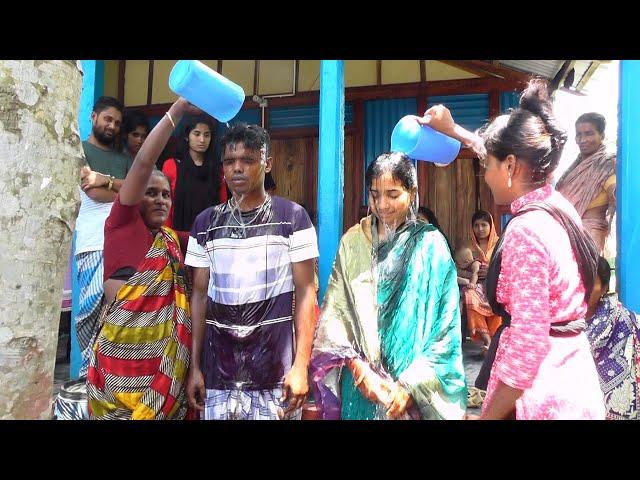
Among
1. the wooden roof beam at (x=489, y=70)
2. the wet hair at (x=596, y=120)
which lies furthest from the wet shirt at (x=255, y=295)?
the wooden roof beam at (x=489, y=70)

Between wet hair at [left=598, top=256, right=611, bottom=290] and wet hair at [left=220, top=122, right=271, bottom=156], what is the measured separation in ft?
4.95

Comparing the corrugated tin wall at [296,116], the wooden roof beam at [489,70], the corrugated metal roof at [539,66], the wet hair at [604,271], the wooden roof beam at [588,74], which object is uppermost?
the wooden roof beam at [489,70]

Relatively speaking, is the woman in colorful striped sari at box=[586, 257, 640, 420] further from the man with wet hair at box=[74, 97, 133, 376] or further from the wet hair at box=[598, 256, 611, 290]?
the man with wet hair at box=[74, 97, 133, 376]

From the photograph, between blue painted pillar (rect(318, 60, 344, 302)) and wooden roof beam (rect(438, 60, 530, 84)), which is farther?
wooden roof beam (rect(438, 60, 530, 84))

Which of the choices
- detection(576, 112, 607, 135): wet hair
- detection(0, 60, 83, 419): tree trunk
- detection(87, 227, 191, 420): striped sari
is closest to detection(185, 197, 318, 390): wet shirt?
detection(87, 227, 191, 420): striped sari

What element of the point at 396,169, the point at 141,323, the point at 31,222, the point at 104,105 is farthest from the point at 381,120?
the point at 31,222

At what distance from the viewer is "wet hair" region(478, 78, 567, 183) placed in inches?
86.6

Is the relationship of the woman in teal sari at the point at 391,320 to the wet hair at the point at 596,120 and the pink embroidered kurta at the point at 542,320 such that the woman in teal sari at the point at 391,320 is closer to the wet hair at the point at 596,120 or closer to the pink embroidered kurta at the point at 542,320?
the pink embroidered kurta at the point at 542,320

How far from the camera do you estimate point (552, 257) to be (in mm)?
2086

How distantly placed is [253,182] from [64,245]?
917 mm

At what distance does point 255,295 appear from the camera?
8.09ft

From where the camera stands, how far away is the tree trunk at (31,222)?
1667 millimetres

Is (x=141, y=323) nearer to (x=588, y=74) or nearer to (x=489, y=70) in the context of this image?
(x=588, y=74)
